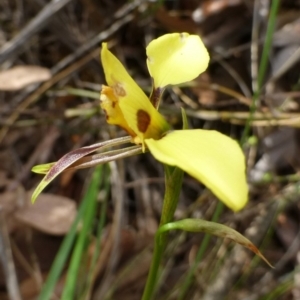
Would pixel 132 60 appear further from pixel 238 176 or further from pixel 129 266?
pixel 238 176

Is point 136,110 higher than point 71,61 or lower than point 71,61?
higher

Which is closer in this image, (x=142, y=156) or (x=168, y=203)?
(x=168, y=203)

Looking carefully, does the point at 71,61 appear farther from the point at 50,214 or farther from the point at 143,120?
the point at 143,120

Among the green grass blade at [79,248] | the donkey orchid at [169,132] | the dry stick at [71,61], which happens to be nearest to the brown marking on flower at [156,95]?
the donkey orchid at [169,132]

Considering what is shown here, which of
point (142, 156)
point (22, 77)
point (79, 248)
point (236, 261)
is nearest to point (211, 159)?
point (79, 248)

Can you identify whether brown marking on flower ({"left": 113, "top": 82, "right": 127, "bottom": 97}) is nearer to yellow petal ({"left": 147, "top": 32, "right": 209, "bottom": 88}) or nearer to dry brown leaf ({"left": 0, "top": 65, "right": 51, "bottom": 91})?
yellow petal ({"left": 147, "top": 32, "right": 209, "bottom": 88})

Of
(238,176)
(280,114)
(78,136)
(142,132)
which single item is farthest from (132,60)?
(238,176)

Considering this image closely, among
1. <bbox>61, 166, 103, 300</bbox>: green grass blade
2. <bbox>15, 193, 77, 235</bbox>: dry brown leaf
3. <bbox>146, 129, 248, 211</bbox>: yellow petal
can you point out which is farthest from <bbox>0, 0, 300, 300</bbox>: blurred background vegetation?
<bbox>146, 129, 248, 211</bbox>: yellow petal
